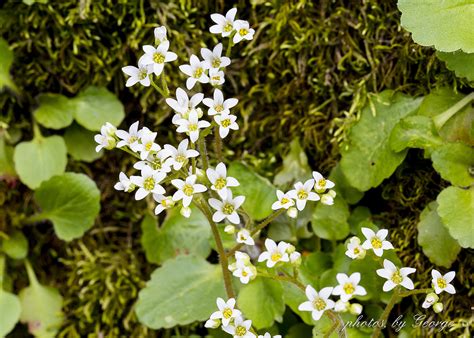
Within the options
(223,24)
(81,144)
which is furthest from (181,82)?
(223,24)

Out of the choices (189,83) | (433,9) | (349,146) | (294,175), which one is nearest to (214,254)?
(294,175)

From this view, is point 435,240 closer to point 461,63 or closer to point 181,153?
point 461,63

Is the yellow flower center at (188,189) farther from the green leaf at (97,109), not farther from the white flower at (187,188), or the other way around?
the green leaf at (97,109)

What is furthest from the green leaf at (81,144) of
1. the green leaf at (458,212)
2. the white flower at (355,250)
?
the green leaf at (458,212)

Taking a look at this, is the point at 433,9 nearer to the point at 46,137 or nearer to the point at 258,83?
the point at 258,83

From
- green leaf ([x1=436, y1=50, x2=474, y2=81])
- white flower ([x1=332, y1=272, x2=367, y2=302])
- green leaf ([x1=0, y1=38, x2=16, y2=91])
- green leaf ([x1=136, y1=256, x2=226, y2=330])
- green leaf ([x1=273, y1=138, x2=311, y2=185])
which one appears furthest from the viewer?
green leaf ([x1=0, y1=38, x2=16, y2=91])

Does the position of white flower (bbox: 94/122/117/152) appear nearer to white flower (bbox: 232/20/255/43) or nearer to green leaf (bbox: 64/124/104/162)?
white flower (bbox: 232/20/255/43)

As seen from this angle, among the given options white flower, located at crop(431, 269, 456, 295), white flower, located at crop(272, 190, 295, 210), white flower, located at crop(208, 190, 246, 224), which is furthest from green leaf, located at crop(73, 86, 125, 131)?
white flower, located at crop(431, 269, 456, 295)
